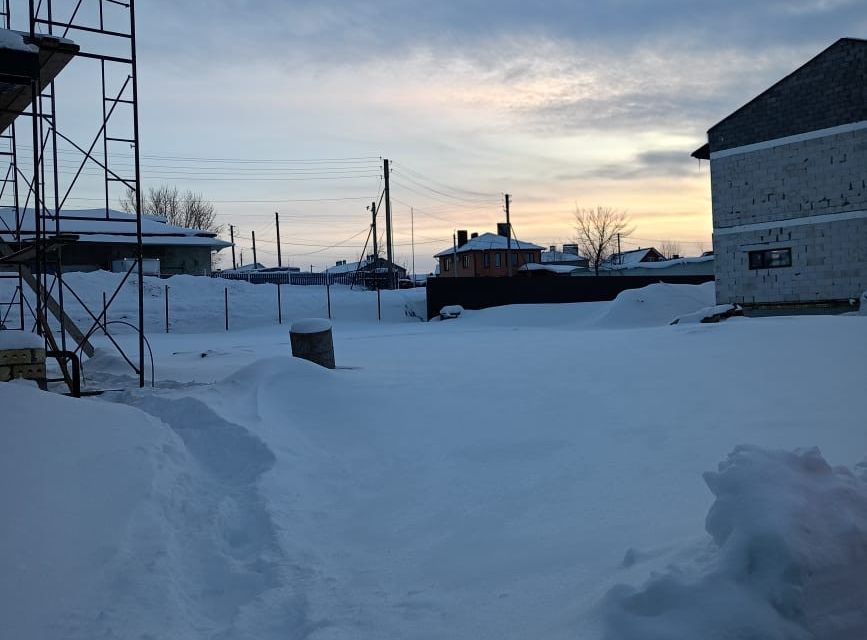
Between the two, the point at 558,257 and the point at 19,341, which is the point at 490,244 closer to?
the point at 558,257

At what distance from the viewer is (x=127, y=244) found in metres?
36.6

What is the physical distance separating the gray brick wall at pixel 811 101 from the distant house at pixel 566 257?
47.9 meters

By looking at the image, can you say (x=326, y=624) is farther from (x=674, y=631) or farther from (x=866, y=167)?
(x=866, y=167)

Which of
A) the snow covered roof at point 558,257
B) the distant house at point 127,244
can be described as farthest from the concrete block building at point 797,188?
the snow covered roof at point 558,257

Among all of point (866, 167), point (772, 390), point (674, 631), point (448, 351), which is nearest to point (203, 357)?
point (448, 351)

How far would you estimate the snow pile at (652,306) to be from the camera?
22641 mm

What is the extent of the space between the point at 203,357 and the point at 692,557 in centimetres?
1334

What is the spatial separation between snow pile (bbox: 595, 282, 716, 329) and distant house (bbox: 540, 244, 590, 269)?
44308 mm

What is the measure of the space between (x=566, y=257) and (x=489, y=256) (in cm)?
1963

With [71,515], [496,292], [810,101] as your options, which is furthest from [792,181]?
[71,515]

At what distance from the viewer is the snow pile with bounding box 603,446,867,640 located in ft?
8.54

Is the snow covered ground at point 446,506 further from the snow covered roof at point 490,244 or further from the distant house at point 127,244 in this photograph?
the snow covered roof at point 490,244

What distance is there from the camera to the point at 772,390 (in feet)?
26.0

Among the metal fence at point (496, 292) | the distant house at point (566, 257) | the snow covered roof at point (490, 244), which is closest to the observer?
the metal fence at point (496, 292)
